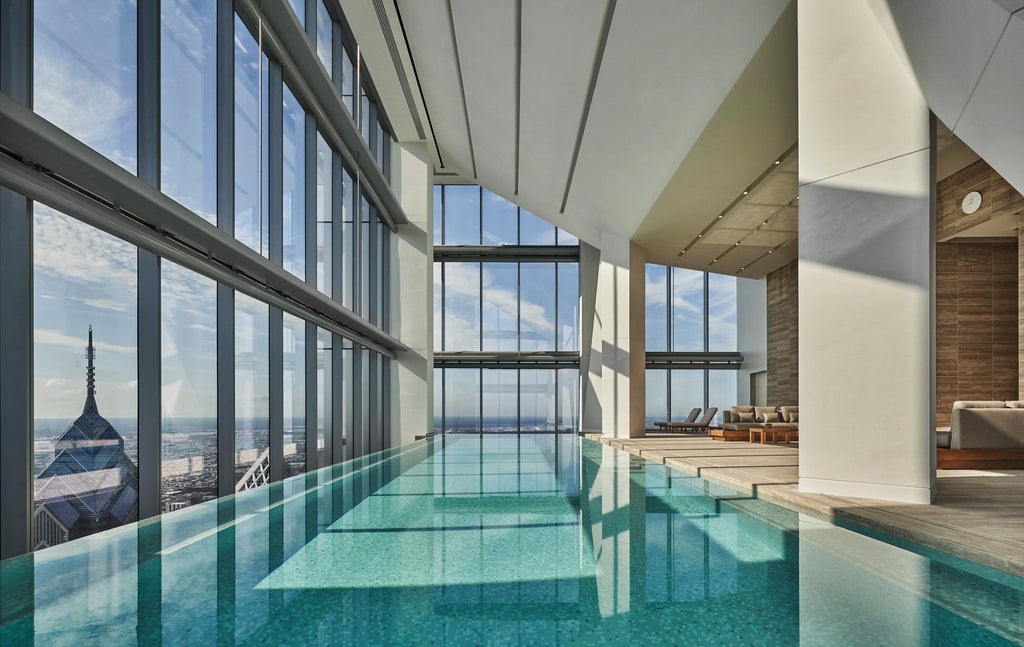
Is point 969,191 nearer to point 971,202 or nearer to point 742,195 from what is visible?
point 971,202

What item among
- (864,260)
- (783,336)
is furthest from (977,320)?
(864,260)

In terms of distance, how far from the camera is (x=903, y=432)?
4.67 metres

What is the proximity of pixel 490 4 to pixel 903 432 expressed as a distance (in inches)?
284

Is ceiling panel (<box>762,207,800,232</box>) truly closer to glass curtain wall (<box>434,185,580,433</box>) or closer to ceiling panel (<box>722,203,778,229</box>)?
ceiling panel (<box>722,203,778,229</box>)

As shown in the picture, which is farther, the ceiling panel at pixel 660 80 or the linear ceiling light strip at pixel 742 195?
the linear ceiling light strip at pixel 742 195

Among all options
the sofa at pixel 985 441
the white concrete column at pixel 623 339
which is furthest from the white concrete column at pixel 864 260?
the white concrete column at pixel 623 339

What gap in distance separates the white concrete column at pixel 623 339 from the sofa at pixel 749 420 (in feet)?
6.30

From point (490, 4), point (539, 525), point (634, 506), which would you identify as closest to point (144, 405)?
point (539, 525)

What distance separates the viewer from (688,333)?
22797 mm

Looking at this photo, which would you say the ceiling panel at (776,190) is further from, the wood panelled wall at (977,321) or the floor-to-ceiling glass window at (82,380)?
the floor-to-ceiling glass window at (82,380)

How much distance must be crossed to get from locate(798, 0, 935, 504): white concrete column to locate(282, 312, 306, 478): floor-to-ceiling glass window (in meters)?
6.47

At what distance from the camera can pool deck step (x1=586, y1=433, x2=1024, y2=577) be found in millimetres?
3365

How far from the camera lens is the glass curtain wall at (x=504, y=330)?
21422 mm

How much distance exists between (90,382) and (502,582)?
352 cm
